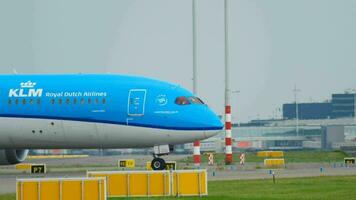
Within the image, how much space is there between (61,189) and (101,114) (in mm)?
17127

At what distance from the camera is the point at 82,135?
50031 mm

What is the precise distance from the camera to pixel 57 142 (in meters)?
50.8

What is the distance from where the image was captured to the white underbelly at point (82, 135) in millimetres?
49406

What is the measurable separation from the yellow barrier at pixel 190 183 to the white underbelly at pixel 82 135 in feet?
41.4

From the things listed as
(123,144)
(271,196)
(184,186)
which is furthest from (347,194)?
(123,144)

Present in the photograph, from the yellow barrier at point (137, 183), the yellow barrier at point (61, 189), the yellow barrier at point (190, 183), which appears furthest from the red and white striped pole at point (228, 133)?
the yellow barrier at point (61, 189)

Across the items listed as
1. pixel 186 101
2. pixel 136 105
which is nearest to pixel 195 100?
pixel 186 101

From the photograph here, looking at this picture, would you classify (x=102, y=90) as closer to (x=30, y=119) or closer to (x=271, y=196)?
(x=30, y=119)

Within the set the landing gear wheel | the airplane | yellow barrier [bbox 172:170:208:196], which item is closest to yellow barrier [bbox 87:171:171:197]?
yellow barrier [bbox 172:170:208:196]

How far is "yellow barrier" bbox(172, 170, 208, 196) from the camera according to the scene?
1425 inches

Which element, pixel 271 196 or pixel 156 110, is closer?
pixel 271 196

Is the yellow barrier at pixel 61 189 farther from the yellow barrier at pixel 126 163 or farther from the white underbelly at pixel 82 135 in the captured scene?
the yellow barrier at pixel 126 163

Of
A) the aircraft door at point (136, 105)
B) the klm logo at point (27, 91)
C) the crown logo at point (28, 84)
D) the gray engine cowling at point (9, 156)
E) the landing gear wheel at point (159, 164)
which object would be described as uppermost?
the crown logo at point (28, 84)

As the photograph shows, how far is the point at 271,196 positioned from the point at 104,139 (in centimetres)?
1647
